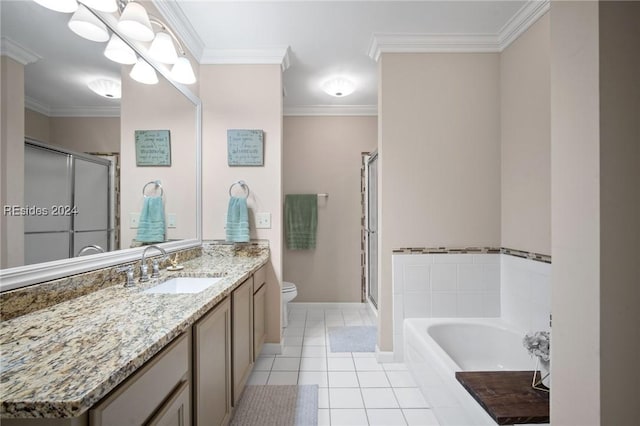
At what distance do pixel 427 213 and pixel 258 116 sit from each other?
155 centimetres

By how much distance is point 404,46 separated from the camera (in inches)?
87.1

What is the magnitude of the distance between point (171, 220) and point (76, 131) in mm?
924

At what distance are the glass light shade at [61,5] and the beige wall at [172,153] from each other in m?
0.33

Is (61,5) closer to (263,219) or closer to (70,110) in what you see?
(70,110)

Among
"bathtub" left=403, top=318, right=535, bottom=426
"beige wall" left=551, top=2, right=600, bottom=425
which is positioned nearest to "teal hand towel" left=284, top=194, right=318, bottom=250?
"bathtub" left=403, top=318, right=535, bottom=426

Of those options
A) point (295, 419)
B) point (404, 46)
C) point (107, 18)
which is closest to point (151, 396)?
point (295, 419)

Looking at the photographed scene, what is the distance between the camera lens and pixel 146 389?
0.77 metres

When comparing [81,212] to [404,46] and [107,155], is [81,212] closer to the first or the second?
[107,155]

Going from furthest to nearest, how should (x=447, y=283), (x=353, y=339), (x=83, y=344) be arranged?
(x=353, y=339), (x=447, y=283), (x=83, y=344)

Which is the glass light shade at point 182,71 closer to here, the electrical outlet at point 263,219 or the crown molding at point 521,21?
the electrical outlet at point 263,219

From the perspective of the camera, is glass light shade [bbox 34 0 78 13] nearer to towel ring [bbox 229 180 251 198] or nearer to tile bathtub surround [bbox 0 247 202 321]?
tile bathtub surround [bbox 0 247 202 321]

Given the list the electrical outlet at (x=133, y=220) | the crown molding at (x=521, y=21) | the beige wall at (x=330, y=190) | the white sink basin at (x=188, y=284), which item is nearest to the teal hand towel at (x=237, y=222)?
the white sink basin at (x=188, y=284)

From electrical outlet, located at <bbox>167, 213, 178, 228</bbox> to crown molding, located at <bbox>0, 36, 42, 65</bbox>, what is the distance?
111 centimetres

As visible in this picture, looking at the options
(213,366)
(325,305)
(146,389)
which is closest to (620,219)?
(146,389)
